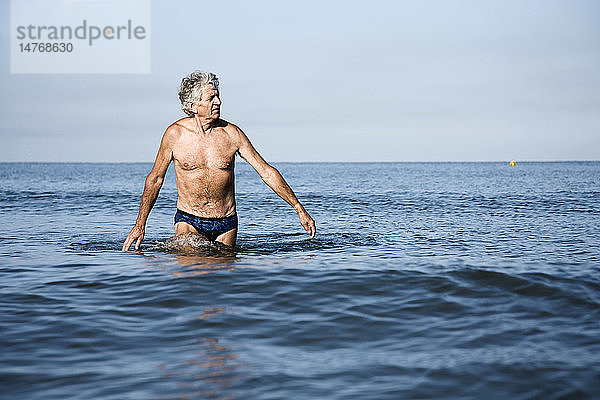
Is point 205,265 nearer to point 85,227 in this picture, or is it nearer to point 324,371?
point 324,371

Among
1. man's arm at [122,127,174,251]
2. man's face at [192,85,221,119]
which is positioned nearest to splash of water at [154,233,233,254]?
man's arm at [122,127,174,251]

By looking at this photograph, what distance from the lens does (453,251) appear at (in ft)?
27.8

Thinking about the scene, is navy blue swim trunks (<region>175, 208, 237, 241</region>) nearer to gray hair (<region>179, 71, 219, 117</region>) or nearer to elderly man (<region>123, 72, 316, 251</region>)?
elderly man (<region>123, 72, 316, 251</region>)

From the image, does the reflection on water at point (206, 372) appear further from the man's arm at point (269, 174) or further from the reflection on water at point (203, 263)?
the man's arm at point (269, 174)

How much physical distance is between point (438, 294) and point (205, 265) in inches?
97.5

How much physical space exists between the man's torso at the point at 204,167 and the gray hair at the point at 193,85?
1.01 ft

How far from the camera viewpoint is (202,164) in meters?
7.34

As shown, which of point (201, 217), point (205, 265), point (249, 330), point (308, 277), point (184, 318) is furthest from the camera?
point (201, 217)

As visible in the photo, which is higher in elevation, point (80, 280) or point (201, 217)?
point (201, 217)

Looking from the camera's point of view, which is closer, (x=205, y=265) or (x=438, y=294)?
(x=438, y=294)

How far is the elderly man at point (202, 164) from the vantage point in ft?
23.4

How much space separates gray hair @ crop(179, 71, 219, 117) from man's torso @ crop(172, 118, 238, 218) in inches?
12.1

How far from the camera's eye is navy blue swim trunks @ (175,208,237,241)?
24.9 feet

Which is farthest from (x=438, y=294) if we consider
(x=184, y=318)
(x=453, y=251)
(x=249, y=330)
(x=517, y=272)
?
(x=453, y=251)
